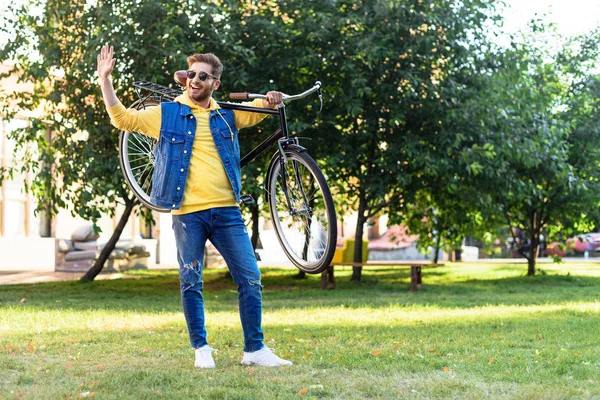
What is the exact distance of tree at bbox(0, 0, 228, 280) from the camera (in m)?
12.0

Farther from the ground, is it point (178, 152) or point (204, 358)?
point (178, 152)

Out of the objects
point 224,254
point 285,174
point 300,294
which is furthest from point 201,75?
point 300,294

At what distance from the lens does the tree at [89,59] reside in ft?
39.4

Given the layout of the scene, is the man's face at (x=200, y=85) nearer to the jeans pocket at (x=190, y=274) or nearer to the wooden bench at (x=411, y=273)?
the jeans pocket at (x=190, y=274)

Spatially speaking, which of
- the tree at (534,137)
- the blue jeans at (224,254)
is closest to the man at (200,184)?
the blue jeans at (224,254)

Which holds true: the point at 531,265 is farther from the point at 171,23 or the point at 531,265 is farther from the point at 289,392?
the point at 289,392

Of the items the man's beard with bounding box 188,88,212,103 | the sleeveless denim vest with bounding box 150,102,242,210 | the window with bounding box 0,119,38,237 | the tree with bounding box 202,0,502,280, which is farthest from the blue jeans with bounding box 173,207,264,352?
the window with bounding box 0,119,38,237

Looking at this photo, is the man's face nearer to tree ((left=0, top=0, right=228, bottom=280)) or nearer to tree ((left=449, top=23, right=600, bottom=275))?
tree ((left=0, top=0, right=228, bottom=280))

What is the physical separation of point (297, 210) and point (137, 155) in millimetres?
1731

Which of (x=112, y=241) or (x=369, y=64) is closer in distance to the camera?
(x=369, y=64)

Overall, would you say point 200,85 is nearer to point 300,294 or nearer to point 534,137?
point 300,294

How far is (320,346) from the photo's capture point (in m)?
6.70

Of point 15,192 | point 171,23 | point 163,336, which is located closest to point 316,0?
point 171,23

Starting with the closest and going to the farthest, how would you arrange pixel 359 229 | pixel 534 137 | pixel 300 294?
pixel 300 294 → pixel 534 137 → pixel 359 229
